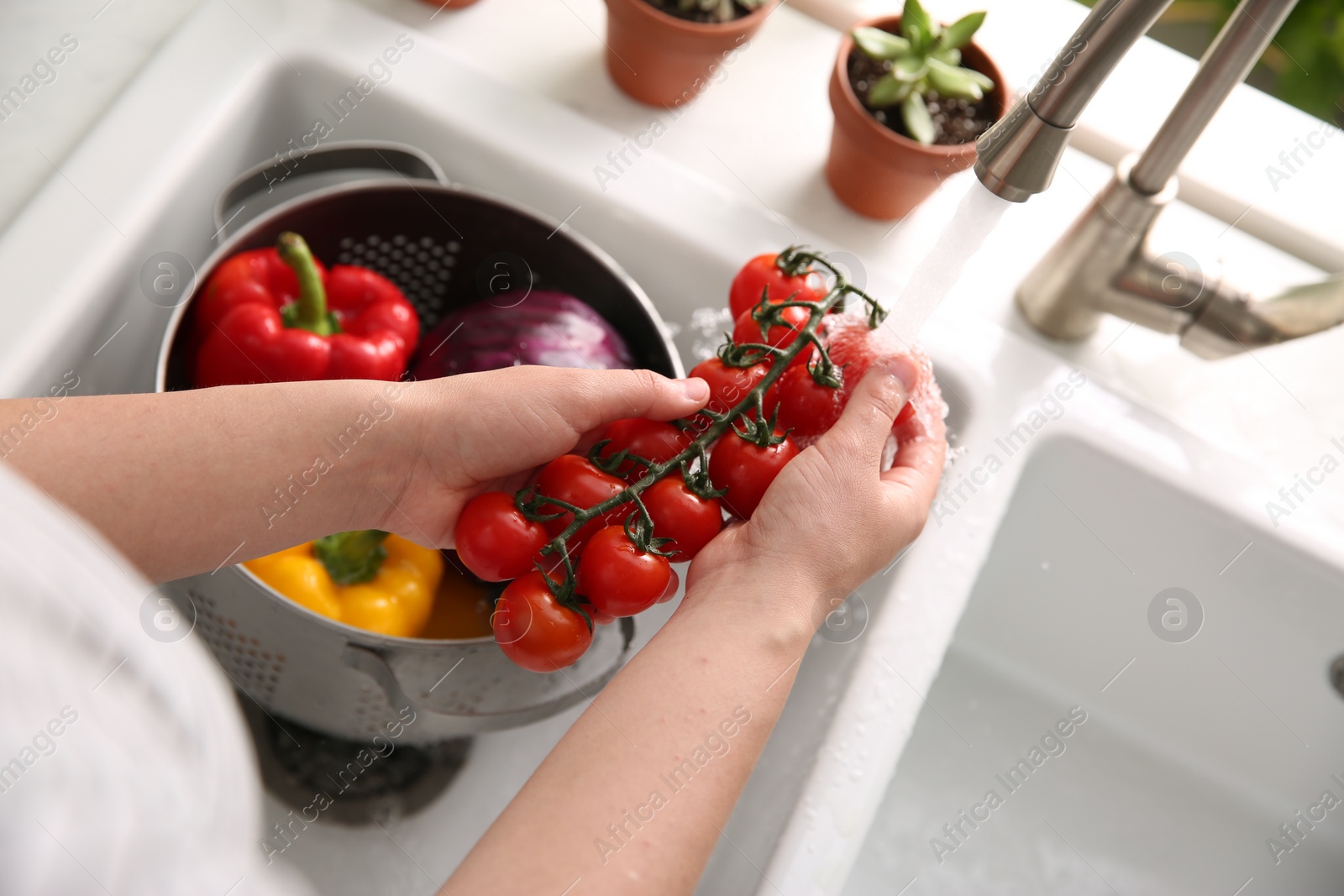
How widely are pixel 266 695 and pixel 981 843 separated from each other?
64cm

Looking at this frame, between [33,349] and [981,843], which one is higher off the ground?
[33,349]

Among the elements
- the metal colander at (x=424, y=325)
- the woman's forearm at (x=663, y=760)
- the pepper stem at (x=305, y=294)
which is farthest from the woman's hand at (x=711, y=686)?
the pepper stem at (x=305, y=294)

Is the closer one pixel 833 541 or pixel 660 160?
pixel 833 541

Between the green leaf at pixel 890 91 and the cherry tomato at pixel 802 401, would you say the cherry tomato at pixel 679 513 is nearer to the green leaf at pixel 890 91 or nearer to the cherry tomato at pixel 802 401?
the cherry tomato at pixel 802 401

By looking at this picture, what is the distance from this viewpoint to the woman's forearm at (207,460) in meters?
0.52

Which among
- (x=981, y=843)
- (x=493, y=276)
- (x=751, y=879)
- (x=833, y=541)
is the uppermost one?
(x=833, y=541)

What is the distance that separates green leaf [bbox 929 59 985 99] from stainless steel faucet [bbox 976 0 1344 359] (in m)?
0.13

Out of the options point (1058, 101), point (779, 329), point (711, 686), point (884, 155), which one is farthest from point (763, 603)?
point (884, 155)

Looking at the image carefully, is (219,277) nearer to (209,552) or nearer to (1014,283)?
(209,552)

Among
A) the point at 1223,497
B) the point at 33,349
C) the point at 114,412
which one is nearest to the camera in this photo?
the point at 114,412

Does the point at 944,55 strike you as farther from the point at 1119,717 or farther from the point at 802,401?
the point at 1119,717

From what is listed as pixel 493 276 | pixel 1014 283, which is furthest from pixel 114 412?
pixel 1014 283

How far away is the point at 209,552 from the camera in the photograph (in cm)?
56

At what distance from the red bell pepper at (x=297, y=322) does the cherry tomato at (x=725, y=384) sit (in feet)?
0.90
